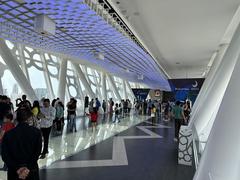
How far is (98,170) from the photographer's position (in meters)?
4.56

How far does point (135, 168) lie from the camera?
4789 mm

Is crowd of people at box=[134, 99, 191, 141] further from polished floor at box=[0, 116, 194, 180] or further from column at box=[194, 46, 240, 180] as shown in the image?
column at box=[194, 46, 240, 180]

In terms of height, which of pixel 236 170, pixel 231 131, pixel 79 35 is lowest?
pixel 236 170

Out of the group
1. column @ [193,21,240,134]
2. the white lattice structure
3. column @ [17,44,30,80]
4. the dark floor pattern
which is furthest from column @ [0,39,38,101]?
column @ [193,21,240,134]

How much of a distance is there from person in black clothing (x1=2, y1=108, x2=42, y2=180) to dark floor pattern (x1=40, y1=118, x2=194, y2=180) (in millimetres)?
1714

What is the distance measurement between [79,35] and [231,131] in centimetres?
664

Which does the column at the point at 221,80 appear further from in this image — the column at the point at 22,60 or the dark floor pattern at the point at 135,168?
the column at the point at 22,60

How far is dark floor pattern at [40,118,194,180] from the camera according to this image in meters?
4.22

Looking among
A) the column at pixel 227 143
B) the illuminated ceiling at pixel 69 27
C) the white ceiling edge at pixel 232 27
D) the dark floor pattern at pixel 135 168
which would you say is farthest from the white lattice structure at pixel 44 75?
the column at pixel 227 143

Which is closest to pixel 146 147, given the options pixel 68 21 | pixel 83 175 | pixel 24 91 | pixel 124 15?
pixel 83 175

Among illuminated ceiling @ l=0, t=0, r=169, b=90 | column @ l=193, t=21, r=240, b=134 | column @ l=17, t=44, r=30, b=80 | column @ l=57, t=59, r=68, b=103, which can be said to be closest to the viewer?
column @ l=193, t=21, r=240, b=134

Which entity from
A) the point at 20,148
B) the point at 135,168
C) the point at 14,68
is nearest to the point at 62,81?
the point at 14,68

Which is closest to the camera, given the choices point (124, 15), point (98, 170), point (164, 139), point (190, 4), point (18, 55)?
point (98, 170)

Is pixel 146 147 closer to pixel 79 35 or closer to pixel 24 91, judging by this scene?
pixel 79 35
